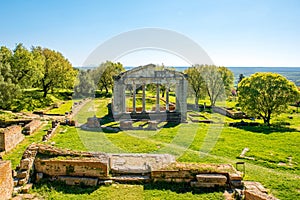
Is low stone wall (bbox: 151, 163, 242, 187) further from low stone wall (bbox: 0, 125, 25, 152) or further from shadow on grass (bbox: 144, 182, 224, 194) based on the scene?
low stone wall (bbox: 0, 125, 25, 152)

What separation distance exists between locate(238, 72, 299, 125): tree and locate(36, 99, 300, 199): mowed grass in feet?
18.7

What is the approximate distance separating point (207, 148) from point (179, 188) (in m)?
6.37

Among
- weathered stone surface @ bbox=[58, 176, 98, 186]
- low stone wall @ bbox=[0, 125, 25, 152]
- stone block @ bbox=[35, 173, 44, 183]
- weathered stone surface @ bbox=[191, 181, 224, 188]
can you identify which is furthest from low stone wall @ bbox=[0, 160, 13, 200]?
weathered stone surface @ bbox=[191, 181, 224, 188]

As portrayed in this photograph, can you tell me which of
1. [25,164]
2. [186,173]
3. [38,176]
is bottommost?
[38,176]

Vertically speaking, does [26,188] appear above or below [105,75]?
below

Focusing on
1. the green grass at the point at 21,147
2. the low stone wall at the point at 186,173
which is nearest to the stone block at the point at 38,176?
the green grass at the point at 21,147

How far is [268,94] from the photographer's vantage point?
27.8 metres

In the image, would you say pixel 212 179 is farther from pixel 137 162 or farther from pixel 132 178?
pixel 137 162

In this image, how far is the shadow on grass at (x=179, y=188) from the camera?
10570 mm

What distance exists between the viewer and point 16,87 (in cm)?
3266

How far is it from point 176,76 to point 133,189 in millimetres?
20452

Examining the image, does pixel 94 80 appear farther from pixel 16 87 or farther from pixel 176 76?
pixel 176 76

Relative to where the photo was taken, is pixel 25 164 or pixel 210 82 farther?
pixel 210 82

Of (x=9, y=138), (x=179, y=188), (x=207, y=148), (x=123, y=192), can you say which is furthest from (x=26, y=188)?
(x=207, y=148)
